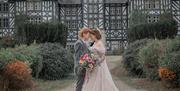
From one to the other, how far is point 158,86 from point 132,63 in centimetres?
687

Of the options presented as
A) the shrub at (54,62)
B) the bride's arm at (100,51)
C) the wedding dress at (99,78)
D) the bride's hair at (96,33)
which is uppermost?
the bride's hair at (96,33)

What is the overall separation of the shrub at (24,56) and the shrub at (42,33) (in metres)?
15.9

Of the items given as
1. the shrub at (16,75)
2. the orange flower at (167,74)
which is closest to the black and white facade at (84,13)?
the orange flower at (167,74)

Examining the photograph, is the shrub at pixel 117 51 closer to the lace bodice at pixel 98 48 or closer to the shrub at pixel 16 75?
the shrub at pixel 16 75

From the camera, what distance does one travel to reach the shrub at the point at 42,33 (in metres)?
38.6

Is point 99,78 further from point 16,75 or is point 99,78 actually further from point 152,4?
point 152,4

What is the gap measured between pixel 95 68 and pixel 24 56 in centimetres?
916

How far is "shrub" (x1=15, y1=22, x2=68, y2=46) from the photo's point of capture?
38625 mm

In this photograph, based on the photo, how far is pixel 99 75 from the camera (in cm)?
1020

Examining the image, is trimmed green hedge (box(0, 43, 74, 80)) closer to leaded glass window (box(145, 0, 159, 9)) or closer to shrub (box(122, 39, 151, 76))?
shrub (box(122, 39, 151, 76))

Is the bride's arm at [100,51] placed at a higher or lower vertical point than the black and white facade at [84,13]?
lower

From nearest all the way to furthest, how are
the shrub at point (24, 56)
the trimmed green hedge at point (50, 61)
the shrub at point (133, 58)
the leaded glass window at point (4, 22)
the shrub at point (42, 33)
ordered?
the shrub at point (24, 56) → the trimmed green hedge at point (50, 61) → the shrub at point (133, 58) → the shrub at point (42, 33) → the leaded glass window at point (4, 22)

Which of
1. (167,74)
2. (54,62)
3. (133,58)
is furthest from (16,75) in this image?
(133,58)

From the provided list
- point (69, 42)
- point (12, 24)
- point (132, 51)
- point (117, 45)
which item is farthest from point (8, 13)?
point (132, 51)
